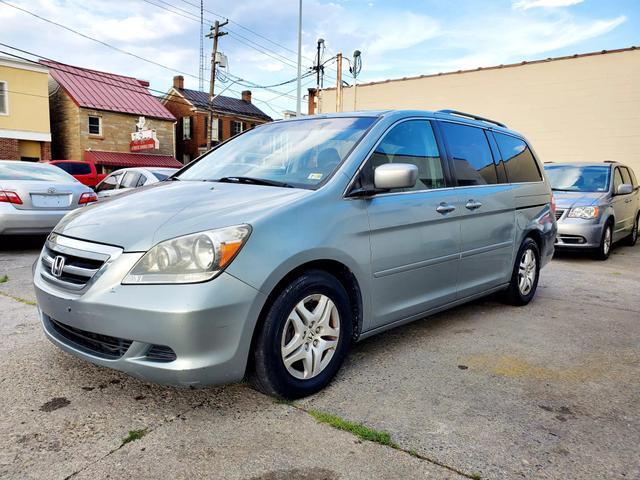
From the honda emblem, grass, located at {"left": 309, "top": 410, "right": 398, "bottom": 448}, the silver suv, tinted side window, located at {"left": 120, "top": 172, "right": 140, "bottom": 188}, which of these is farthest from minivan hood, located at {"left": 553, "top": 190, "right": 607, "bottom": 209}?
tinted side window, located at {"left": 120, "top": 172, "right": 140, "bottom": 188}

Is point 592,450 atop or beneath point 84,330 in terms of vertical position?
beneath

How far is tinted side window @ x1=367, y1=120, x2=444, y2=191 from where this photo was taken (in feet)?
10.7

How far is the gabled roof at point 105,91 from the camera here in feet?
87.0

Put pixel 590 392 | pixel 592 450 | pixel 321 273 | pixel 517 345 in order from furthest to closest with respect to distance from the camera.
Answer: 1. pixel 517 345
2. pixel 590 392
3. pixel 321 273
4. pixel 592 450

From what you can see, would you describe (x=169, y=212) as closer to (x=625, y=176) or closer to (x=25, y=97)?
(x=625, y=176)

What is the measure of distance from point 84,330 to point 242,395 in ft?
2.86

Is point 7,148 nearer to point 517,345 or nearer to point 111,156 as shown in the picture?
point 111,156

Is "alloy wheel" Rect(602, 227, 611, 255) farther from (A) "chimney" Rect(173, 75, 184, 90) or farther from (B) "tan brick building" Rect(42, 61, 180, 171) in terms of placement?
(A) "chimney" Rect(173, 75, 184, 90)

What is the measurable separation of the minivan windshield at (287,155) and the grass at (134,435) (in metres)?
1.51

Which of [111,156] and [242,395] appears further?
[111,156]

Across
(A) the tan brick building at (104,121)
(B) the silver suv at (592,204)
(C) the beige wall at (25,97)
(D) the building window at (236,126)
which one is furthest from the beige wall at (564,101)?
(D) the building window at (236,126)

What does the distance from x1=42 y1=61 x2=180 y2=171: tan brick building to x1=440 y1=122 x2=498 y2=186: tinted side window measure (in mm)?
Result: 25145

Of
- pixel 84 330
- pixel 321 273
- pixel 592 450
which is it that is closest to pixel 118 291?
pixel 84 330

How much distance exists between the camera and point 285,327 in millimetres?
2533
